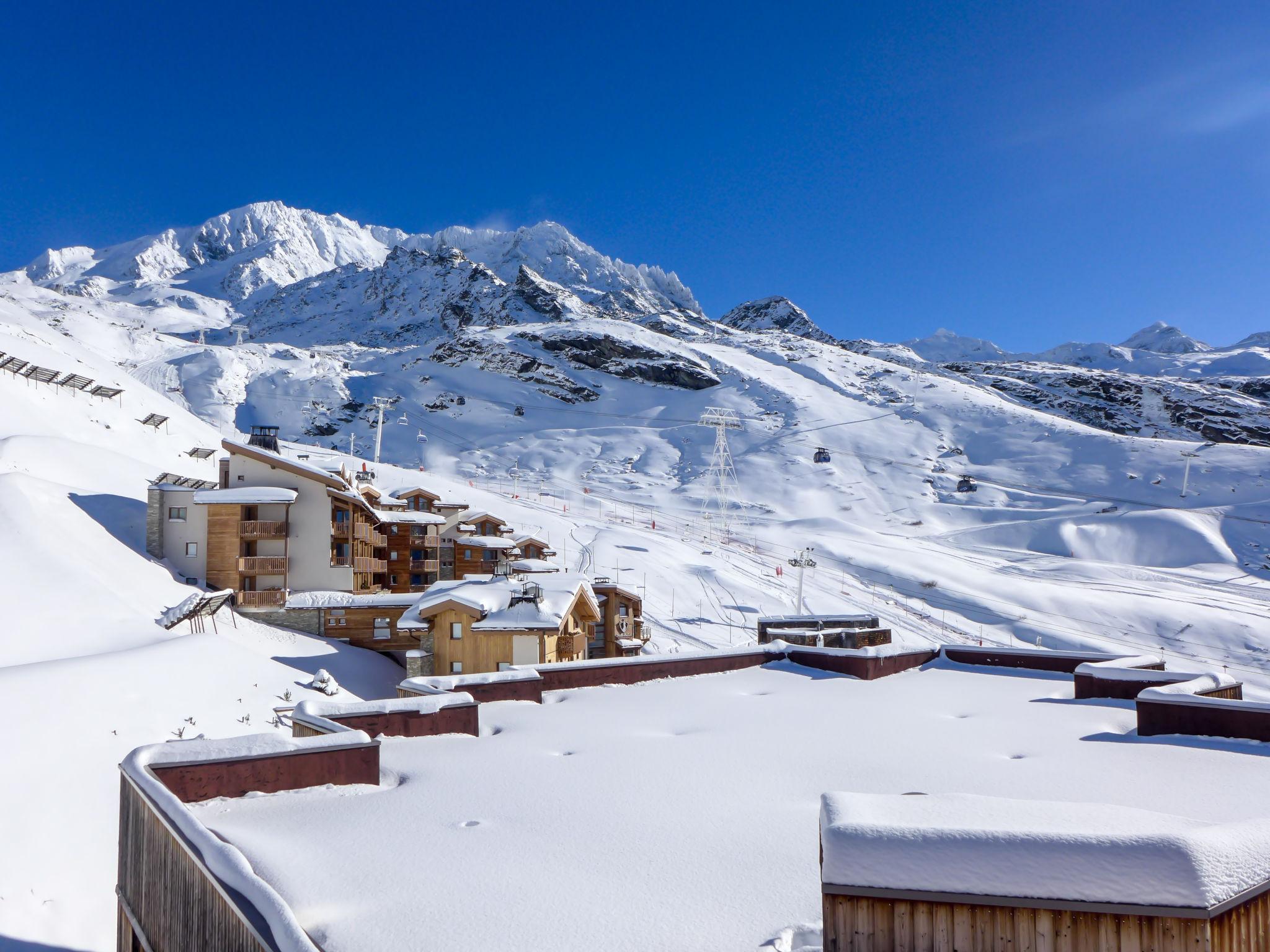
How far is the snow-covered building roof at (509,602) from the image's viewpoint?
26.8 m

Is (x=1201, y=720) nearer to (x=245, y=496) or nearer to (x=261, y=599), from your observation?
(x=261, y=599)

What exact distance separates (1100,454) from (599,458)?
5910 cm

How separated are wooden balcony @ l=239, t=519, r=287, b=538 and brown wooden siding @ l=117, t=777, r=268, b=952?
90.6ft

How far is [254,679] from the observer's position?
2409cm

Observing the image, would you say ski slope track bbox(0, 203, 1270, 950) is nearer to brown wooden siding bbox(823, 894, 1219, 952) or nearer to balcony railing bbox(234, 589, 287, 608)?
balcony railing bbox(234, 589, 287, 608)

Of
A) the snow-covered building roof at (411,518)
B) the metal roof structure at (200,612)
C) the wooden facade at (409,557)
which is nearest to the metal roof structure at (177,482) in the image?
the metal roof structure at (200,612)

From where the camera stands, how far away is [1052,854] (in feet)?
13.6

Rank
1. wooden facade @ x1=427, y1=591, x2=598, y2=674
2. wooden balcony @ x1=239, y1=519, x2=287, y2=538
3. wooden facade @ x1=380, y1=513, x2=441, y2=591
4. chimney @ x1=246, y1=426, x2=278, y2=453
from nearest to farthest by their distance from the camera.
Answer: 1. wooden facade @ x1=427, y1=591, x2=598, y2=674
2. wooden balcony @ x1=239, y1=519, x2=287, y2=538
3. chimney @ x1=246, y1=426, x2=278, y2=453
4. wooden facade @ x1=380, y1=513, x2=441, y2=591

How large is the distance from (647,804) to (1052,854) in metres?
4.36

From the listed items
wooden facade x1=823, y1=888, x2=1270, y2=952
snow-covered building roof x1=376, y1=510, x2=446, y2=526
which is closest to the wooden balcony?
snow-covered building roof x1=376, y1=510, x2=446, y2=526

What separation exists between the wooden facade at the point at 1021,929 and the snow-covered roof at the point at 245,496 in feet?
113

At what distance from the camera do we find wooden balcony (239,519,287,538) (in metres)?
34.1

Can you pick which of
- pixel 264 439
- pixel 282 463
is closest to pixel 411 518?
pixel 264 439

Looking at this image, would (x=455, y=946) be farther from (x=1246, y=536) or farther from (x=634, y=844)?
(x=1246, y=536)
